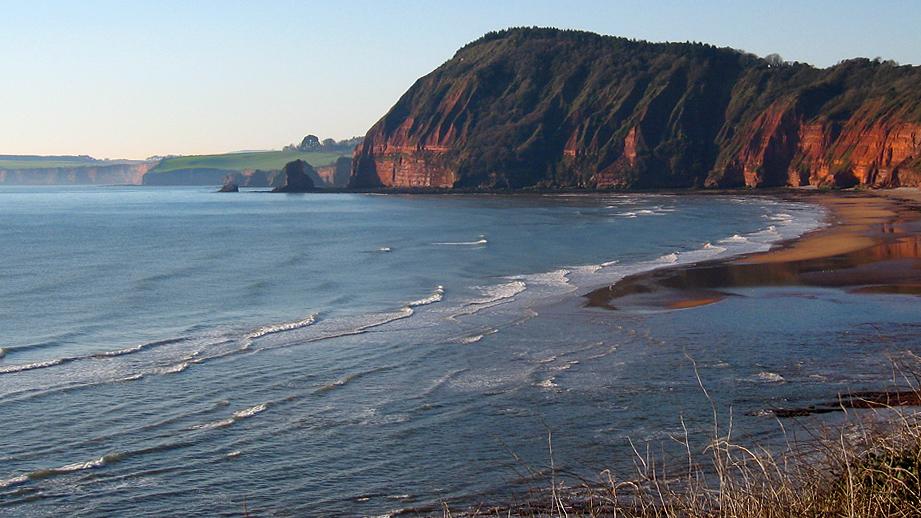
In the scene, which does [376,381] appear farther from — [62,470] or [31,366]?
[31,366]

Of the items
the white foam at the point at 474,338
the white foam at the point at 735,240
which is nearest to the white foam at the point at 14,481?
the white foam at the point at 474,338

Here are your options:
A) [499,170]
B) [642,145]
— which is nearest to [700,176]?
[642,145]

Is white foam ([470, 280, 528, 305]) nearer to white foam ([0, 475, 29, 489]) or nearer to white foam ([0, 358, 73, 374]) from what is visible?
white foam ([0, 358, 73, 374])

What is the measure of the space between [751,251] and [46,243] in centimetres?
3611

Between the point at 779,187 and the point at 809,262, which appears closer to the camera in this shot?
the point at 809,262

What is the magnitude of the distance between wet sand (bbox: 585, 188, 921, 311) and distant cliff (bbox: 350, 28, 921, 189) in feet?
175

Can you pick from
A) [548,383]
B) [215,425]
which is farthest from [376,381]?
[215,425]

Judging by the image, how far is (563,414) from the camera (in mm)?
11094

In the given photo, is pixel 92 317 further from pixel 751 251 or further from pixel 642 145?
pixel 642 145

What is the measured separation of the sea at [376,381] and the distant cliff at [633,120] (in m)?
75.3

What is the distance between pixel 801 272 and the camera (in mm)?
26016

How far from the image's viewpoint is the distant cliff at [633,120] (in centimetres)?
9869

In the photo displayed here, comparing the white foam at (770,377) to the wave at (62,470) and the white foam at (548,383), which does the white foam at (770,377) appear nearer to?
the white foam at (548,383)

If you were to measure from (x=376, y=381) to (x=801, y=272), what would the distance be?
1773 cm
